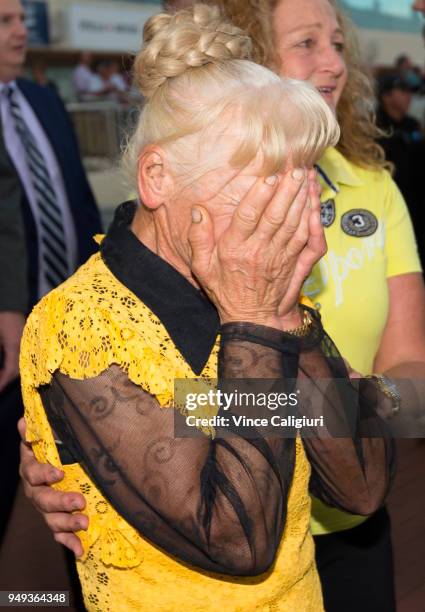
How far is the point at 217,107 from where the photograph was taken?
142 cm

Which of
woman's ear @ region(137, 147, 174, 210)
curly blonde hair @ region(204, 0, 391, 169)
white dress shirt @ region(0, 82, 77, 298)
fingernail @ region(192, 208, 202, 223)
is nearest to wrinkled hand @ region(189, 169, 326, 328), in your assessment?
fingernail @ region(192, 208, 202, 223)

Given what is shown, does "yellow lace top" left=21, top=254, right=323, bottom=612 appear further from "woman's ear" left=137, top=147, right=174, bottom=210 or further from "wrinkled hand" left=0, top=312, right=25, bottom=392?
"wrinkled hand" left=0, top=312, right=25, bottom=392

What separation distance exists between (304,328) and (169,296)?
27cm

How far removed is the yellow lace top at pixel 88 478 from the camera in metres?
1.31

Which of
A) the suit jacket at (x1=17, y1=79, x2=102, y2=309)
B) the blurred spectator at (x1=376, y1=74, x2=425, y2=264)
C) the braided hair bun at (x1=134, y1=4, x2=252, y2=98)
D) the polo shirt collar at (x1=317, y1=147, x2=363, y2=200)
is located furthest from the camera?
the blurred spectator at (x1=376, y1=74, x2=425, y2=264)

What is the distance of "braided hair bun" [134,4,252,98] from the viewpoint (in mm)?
1483

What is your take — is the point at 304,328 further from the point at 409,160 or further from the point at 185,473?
the point at 409,160

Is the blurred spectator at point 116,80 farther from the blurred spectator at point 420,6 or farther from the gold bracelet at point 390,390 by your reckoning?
the gold bracelet at point 390,390

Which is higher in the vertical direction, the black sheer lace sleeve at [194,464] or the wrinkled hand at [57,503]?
the black sheer lace sleeve at [194,464]

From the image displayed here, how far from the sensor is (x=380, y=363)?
2.06m

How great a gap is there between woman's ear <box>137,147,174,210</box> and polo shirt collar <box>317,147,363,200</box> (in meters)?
0.72

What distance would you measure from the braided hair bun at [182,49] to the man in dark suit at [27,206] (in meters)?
1.90

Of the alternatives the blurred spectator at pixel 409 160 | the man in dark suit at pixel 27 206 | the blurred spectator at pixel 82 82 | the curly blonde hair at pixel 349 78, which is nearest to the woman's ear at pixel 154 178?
the curly blonde hair at pixel 349 78

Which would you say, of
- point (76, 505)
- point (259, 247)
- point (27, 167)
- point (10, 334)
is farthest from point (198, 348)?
point (27, 167)
